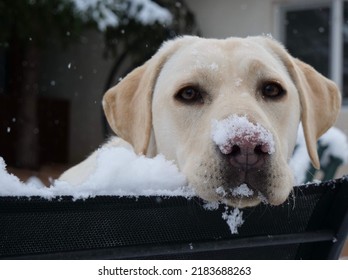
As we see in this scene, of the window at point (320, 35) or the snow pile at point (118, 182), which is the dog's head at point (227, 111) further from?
the window at point (320, 35)

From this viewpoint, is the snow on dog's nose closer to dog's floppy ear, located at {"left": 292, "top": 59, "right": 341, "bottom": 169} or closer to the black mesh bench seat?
the black mesh bench seat

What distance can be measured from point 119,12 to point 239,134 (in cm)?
884

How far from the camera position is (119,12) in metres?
10.2

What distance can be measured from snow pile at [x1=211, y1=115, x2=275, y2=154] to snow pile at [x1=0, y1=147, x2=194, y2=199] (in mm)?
150

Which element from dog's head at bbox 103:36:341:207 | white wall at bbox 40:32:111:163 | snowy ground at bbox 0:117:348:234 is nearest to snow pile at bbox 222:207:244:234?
snowy ground at bbox 0:117:348:234


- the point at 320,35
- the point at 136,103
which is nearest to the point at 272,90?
the point at 136,103

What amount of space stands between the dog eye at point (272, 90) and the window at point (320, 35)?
764cm

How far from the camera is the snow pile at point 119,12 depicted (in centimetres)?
988

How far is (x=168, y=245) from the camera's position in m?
1.48

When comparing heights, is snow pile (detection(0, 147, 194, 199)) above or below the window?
above

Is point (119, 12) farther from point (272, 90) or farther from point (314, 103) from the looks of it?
point (272, 90)

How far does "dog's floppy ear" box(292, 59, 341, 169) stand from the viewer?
252cm

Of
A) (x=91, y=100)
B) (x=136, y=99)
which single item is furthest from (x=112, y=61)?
(x=136, y=99)
